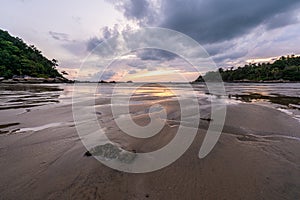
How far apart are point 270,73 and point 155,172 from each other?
126 m

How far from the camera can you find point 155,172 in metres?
2.76

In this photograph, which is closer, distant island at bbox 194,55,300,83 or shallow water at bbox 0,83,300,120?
shallow water at bbox 0,83,300,120

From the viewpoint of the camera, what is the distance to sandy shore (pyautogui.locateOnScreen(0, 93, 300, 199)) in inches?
87.0

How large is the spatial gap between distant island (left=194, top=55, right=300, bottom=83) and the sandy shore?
91819mm

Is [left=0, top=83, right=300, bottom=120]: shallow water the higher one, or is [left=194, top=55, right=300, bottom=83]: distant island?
[left=194, top=55, right=300, bottom=83]: distant island

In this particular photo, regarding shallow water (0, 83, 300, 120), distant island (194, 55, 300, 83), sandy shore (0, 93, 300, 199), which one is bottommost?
sandy shore (0, 93, 300, 199)

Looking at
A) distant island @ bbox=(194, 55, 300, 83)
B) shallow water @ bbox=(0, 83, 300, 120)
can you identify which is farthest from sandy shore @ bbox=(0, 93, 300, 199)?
distant island @ bbox=(194, 55, 300, 83)

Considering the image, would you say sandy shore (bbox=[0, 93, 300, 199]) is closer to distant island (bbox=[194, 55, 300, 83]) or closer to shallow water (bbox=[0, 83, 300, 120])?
shallow water (bbox=[0, 83, 300, 120])

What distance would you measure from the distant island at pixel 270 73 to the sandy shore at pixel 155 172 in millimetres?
91819

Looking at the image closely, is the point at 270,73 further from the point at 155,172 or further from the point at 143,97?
the point at 155,172

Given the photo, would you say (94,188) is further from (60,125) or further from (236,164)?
(60,125)

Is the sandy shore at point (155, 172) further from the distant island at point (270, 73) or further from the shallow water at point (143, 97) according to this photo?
the distant island at point (270, 73)

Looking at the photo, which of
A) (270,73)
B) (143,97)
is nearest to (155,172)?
(143,97)

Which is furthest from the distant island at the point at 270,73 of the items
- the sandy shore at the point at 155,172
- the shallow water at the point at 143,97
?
the sandy shore at the point at 155,172
